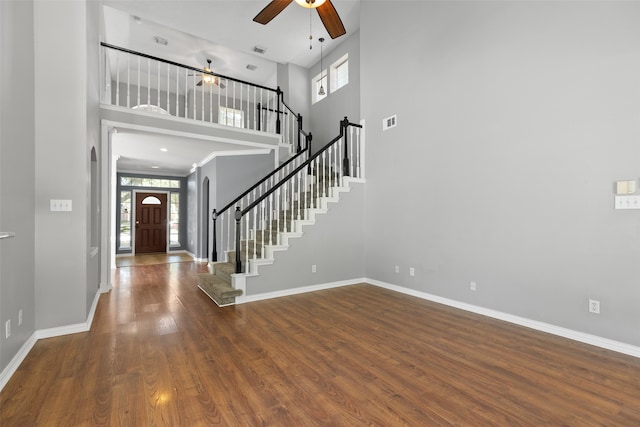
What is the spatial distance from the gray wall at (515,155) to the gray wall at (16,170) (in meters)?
4.35

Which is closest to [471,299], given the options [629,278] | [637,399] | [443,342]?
[443,342]

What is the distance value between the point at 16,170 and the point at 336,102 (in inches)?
228

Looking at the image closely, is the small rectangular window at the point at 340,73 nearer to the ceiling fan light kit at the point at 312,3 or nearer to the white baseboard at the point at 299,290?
the ceiling fan light kit at the point at 312,3

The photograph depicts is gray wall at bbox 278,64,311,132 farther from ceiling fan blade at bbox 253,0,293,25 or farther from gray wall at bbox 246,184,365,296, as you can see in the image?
ceiling fan blade at bbox 253,0,293,25

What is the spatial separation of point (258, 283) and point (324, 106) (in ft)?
16.1

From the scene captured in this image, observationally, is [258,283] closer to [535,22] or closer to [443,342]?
[443,342]

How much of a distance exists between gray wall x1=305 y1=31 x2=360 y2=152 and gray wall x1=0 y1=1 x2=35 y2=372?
16.4 feet

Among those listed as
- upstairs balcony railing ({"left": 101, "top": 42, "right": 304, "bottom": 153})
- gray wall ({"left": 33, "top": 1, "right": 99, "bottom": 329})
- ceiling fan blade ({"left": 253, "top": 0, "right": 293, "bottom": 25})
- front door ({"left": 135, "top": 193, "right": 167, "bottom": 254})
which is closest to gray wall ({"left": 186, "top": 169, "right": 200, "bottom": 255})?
front door ({"left": 135, "top": 193, "right": 167, "bottom": 254})

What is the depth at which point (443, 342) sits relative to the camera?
2.78 metres

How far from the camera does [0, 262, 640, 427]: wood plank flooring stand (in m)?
1.76

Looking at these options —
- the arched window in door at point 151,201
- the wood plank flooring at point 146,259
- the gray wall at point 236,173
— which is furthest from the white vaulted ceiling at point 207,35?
the wood plank flooring at point 146,259

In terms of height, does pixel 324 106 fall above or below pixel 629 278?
above

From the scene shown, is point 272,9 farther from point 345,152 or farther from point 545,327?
point 545,327

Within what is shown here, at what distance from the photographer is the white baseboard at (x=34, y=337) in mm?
2118
